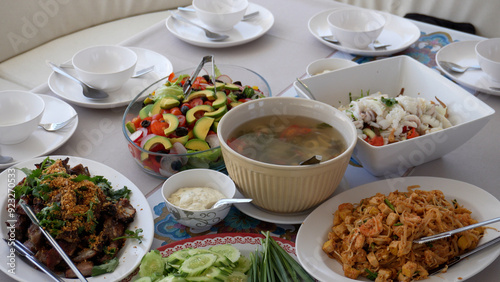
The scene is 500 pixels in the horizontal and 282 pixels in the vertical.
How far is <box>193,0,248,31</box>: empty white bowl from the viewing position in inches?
81.6

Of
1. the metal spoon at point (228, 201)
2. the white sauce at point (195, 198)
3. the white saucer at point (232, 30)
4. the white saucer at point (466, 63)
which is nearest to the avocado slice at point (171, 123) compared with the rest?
the white sauce at point (195, 198)

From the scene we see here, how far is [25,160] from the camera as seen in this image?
140 centimetres

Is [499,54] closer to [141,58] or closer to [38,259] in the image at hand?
[141,58]

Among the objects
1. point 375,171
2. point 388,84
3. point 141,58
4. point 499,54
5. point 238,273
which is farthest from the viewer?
point 141,58

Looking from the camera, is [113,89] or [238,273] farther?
[113,89]

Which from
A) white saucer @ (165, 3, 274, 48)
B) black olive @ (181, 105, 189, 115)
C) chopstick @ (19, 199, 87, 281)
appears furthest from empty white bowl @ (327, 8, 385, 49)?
chopstick @ (19, 199, 87, 281)

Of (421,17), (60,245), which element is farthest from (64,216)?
(421,17)

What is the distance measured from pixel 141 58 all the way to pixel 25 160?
73 centimetres

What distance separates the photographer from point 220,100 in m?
1.53

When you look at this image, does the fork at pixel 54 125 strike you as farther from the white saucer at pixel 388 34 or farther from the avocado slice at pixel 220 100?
the white saucer at pixel 388 34

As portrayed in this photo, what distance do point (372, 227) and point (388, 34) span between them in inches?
50.2

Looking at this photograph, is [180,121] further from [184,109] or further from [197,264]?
[197,264]

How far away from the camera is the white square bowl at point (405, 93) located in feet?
4.23

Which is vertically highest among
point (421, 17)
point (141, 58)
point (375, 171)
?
point (375, 171)
